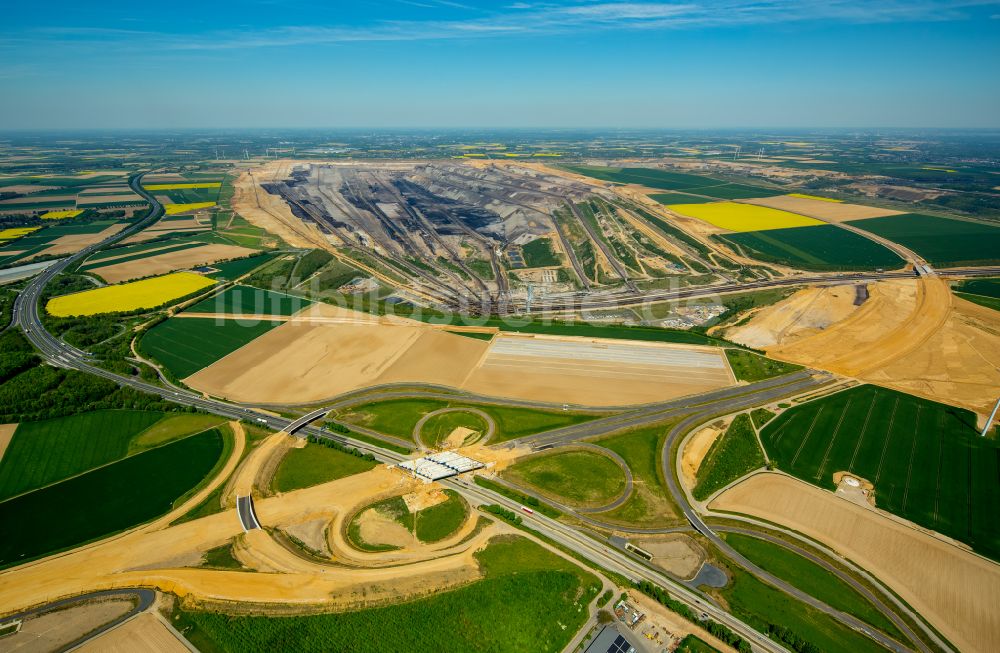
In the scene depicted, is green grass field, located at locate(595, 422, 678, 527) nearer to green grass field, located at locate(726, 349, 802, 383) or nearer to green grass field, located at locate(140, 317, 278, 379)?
green grass field, located at locate(726, 349, 802, 383)

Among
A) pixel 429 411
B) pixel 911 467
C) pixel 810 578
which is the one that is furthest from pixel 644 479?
pixel 911 467

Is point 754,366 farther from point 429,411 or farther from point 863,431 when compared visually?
point 429,411

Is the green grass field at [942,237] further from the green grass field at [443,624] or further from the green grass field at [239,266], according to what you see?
the green grass field at [239,266]

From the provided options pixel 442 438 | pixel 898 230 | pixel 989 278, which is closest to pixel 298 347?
pixel 442 438

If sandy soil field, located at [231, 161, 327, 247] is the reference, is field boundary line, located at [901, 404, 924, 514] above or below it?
below

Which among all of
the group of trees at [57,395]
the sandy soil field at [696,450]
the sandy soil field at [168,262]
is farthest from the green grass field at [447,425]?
the sandy soil field at [168,262]

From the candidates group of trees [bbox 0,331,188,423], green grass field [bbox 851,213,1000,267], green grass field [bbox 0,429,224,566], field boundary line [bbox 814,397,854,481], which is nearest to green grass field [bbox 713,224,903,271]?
green grass field [bbox 851,213,1000,267]
